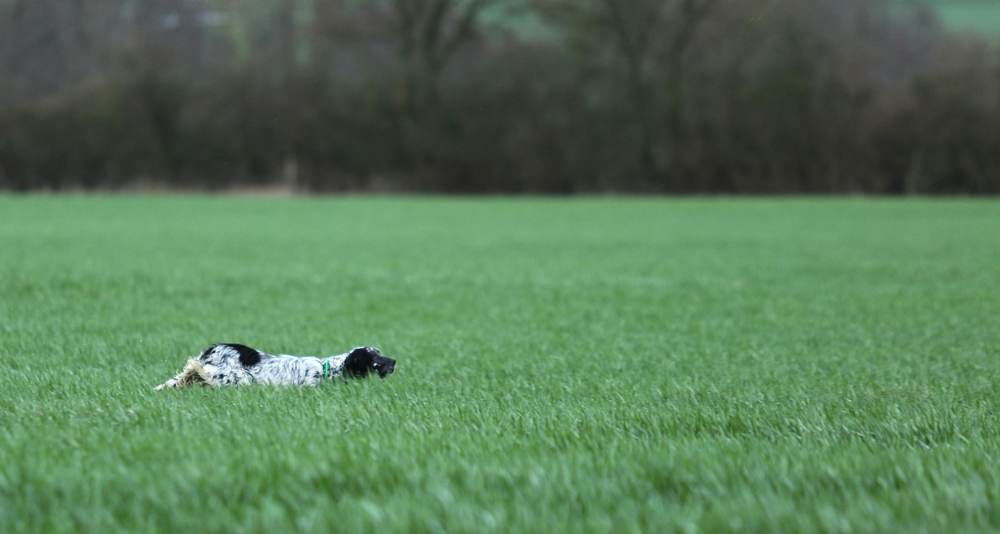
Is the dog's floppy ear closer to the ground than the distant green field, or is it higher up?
closer to the ground

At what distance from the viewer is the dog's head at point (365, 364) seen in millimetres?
4445

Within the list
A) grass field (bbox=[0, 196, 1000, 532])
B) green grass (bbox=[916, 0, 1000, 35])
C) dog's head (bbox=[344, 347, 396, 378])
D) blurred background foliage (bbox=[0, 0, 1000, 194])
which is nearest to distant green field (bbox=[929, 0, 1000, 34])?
green grass (bbox=[916, 0, 1000, 35])

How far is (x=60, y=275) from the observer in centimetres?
935

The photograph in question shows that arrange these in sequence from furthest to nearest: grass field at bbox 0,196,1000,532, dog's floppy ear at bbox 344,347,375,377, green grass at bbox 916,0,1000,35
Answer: green grass at bbox 916,0,1000,35 → dog's floppy ear at bbox 344,347,375,377 → grass field at bbox 0,196,1000,532

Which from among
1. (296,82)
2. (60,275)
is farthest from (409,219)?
(296,82)

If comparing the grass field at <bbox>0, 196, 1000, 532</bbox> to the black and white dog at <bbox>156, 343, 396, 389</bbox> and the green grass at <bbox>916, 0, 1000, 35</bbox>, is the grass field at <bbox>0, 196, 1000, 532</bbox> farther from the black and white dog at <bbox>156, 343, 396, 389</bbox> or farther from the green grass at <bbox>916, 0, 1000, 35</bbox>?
the green grass at <bbox>916, 0, 1000, 35</bbox>

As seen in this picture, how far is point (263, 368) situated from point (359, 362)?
360mm

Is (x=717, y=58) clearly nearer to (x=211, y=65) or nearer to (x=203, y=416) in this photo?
(x=211, y=65)

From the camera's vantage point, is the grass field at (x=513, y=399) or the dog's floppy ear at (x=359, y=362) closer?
the grass field at (x=513, y=399)

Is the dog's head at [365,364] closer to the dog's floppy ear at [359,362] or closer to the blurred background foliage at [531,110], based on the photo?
the dog's floppy ear at [359,362]

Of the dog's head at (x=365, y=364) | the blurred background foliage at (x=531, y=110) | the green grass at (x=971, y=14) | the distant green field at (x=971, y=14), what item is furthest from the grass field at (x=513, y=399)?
the distant green field at (x=971, y=14)

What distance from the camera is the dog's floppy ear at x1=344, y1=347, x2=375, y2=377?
4.44 meters

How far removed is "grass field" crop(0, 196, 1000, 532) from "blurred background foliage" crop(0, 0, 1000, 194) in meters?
24.0

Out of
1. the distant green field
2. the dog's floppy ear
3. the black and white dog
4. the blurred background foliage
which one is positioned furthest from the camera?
the distant green field
